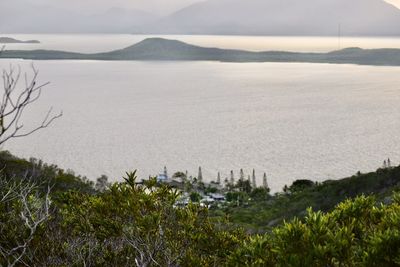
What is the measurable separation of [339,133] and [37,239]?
163 meters

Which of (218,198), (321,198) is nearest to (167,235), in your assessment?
(321,198)

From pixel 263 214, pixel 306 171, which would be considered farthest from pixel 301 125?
pixel 263 214

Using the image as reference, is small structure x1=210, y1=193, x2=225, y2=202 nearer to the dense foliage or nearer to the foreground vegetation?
the dense foliage

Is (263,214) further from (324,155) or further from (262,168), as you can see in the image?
(324,155)

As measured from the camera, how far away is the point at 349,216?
8.07 metres

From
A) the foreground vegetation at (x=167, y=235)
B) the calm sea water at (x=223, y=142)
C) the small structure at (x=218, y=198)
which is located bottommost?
the small structure at (x=218, y=198)

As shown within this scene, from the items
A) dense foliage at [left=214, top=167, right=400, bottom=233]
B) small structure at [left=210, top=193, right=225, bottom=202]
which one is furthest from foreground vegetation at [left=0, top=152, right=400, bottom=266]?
small structure at [left=210, top=193, right=225, bottom=202]

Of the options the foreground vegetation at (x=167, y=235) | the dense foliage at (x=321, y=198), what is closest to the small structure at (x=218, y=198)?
the dense foliage at (x=321, y=198)

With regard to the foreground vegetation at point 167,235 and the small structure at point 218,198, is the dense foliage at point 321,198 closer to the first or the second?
the small structure at point 218,198

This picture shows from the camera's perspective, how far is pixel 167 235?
966 centimetres

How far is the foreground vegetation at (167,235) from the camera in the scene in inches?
254

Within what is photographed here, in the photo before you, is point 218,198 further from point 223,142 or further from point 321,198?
point 223,142

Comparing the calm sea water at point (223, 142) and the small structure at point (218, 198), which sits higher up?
the calm sea water at point (223, 142)

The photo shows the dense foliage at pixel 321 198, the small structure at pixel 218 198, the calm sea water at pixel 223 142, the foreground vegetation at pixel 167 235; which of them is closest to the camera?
the foreground vegetation at pixel 167 235
